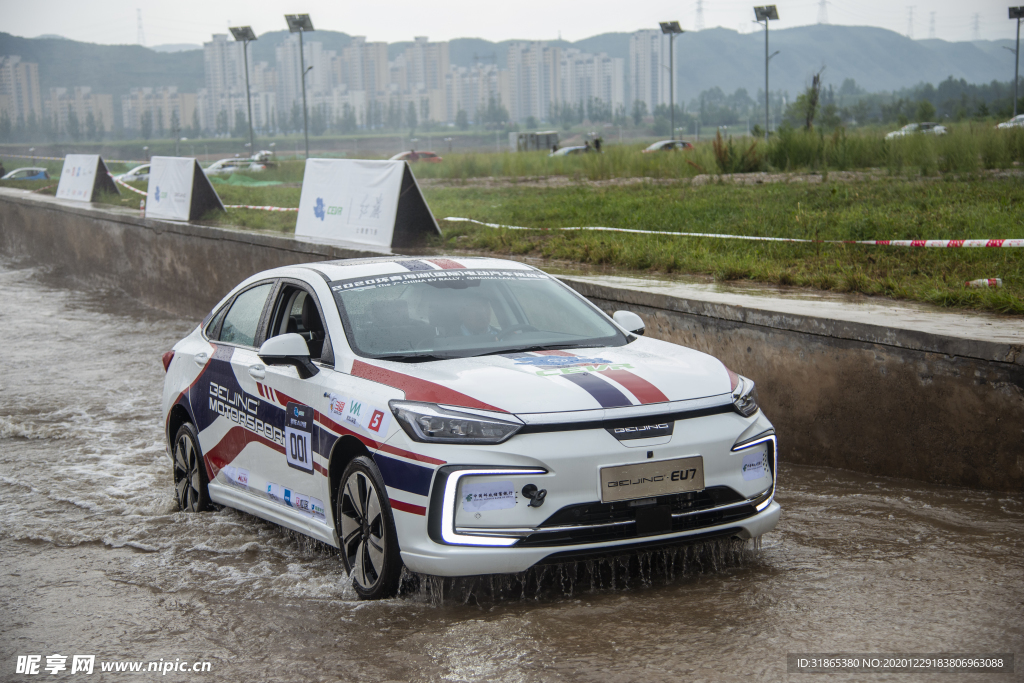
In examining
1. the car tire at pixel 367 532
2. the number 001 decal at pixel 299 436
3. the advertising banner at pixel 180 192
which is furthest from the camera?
the advertising banner at pixel 180 192

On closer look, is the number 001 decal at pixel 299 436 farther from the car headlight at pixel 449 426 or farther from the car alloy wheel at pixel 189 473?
the car alloy wheel at pixel 189 473

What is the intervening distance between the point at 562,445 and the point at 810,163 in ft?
65.5

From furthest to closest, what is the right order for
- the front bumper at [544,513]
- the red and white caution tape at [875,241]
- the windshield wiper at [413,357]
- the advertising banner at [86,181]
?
the advertising banner at [86,181] < the red and white caution tape at [875,241] < the windshield wiper at [413,357] < the front bumper at [544,513]

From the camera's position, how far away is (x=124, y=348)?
14.6 metres

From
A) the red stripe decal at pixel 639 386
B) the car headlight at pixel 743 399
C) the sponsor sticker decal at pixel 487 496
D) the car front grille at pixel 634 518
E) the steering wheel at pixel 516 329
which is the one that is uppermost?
the steering wheel at pixel 516 329

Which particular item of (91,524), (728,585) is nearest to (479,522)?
(728,585)

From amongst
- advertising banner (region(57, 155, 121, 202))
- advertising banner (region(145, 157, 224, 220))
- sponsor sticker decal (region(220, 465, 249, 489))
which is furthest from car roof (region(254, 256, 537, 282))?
advertising banner (region(57, 155, 121, 202))

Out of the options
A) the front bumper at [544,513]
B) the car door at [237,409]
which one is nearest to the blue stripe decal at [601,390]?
the front bumper at [544,513]

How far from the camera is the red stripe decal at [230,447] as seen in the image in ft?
18.9

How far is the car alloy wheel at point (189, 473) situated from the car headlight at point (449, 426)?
2513 mm

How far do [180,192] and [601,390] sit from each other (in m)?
16.8

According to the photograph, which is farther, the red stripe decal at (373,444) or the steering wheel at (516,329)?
the steering wheel at (516,329)

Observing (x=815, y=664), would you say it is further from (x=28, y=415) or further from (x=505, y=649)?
(x=28, y=415)

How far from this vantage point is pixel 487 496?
4379 millimetres
